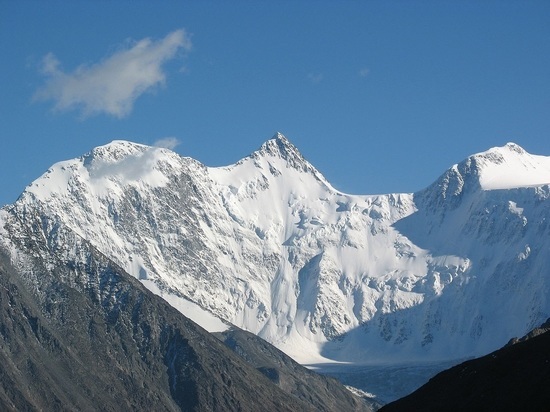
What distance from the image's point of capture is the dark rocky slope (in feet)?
424

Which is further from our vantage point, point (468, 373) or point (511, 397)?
point (468, 373)

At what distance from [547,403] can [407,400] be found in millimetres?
30340

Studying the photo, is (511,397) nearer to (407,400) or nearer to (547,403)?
(547,403)

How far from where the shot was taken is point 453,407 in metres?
138

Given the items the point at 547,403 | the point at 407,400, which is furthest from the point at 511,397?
the point at 407,400

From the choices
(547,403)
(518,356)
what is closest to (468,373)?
(518,356)

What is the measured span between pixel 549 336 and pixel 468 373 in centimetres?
954

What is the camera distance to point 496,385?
13638 cm

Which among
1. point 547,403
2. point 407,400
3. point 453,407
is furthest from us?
point 407,400

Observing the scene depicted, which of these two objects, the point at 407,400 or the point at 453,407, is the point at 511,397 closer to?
the point at 453,407

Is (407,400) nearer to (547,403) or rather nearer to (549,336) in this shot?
(549,336)

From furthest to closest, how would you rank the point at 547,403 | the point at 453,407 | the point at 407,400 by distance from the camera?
the point at 407,400 → the point at 453,407 → the point at 547,403

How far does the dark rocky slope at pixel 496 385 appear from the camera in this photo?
12925cm

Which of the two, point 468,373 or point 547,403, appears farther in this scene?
point 468,373
